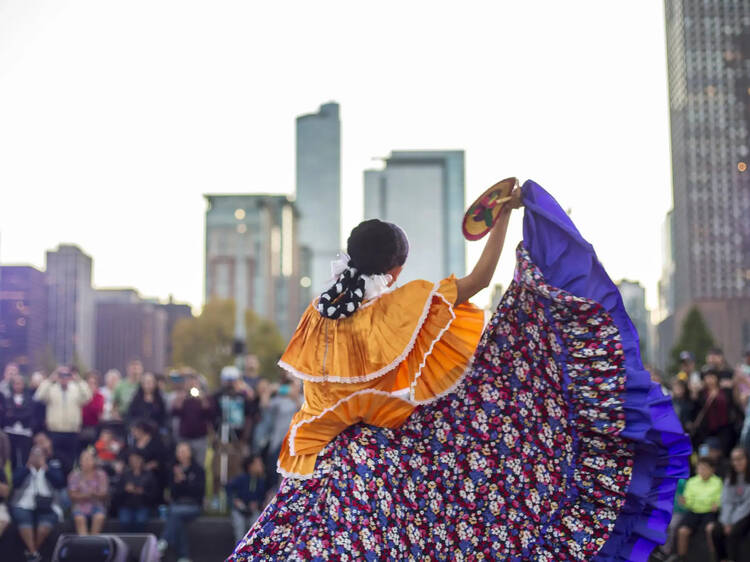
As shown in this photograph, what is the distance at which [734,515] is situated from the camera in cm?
734

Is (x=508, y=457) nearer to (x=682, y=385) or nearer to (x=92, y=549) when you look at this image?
(x=92, y=549)

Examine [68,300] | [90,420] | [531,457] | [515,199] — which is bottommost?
[90,420]

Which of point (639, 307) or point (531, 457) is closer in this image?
point (531, 457)

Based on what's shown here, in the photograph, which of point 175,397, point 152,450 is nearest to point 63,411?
point 175,397

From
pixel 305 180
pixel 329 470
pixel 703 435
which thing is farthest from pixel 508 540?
pixel 305 180

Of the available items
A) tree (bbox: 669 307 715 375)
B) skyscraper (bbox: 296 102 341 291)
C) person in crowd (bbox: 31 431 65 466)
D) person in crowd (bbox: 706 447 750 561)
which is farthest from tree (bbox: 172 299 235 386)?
skyscraper (bbox: 296 102 341 291)

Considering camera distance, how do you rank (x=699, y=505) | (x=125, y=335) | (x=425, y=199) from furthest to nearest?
(x=125, y=335) → (x=425, y=199) → (x=699, y=505)

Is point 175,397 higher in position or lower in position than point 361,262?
lower

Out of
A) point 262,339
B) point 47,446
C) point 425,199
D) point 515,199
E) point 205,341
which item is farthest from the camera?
point 425,199

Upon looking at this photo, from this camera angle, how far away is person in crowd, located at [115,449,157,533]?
26.9 feet

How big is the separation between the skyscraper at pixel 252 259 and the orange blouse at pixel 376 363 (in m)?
121

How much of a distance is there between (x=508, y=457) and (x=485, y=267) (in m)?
0.69

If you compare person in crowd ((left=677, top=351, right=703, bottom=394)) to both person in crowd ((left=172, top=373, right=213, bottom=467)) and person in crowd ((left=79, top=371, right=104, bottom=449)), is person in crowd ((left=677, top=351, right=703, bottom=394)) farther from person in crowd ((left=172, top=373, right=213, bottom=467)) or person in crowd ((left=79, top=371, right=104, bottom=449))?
person in crowd ((left=79, top=371, right=104, bottom=449))

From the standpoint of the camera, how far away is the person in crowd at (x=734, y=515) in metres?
7.29
